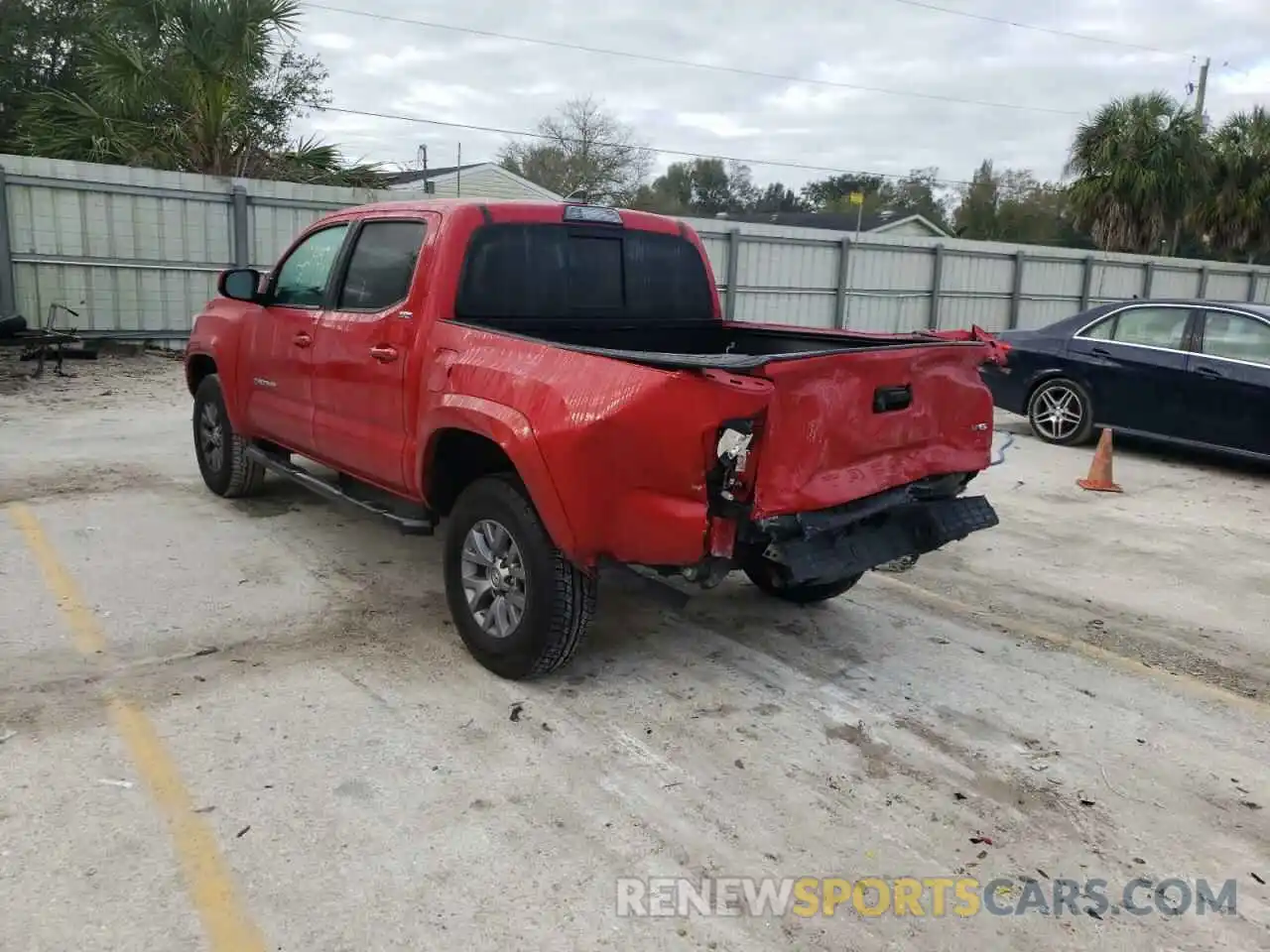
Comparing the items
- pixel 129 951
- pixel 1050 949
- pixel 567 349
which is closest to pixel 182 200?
pixel 567 349

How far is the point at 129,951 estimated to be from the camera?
2.48 metres

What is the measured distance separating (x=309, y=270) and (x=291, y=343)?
425mm

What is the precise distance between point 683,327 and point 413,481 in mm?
1742

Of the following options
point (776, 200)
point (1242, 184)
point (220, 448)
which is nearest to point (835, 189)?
point (776, 200)

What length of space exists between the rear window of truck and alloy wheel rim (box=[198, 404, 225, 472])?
2910 millimetres

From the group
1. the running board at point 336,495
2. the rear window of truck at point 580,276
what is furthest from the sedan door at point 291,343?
the rear window of truck at point 580,276

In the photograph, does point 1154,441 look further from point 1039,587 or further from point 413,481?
point 413,481

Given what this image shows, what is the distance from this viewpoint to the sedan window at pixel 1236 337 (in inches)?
344

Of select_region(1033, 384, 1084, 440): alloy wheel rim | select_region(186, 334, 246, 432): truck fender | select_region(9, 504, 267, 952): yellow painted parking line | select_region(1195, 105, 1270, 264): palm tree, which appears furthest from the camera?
select_region(1195, 105, 1270, 264): palm tree

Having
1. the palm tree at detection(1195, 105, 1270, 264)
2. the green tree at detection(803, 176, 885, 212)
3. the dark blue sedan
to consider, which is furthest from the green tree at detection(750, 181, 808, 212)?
the dark blue sedan

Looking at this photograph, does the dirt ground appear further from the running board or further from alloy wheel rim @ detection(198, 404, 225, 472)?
alloy wheel rim @ detection(198, 404, 225, 472)

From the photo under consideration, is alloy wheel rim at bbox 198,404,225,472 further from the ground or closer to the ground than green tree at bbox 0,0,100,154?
closer to the ground

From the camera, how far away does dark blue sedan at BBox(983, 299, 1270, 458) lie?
8.70 metres

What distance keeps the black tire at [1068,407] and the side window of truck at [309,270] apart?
296 inches
